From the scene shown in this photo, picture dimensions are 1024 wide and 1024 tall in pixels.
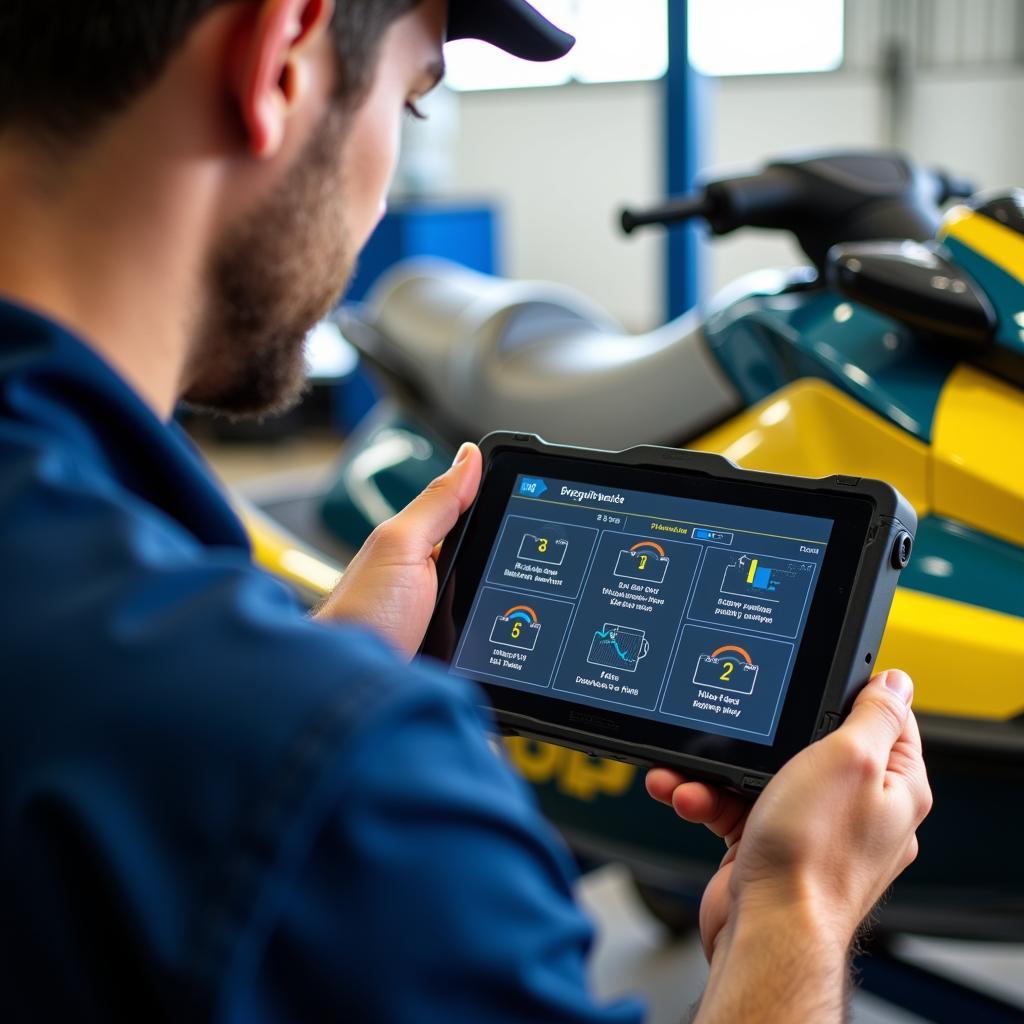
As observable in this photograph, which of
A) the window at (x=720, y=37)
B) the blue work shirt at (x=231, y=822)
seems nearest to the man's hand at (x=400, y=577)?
the blue work shirt at (x=231, y=822)

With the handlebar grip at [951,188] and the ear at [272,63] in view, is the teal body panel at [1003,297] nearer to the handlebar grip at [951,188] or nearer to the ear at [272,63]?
the handlebar grip at [951,188]

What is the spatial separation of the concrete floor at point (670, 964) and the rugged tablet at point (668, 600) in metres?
0.93

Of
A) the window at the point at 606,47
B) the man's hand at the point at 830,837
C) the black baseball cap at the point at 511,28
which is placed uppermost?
the black baseball cap at the point at 511,28

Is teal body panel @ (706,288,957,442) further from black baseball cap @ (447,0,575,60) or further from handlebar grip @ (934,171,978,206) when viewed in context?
black baseball cap @ (447,0,575,60)

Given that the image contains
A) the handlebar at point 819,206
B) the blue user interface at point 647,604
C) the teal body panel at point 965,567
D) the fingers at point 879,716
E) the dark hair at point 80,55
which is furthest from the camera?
the handlebar at point 819,206

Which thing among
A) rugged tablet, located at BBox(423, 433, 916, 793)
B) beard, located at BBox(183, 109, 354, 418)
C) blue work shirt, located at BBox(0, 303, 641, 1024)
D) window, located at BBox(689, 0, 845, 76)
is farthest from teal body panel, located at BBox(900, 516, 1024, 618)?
window, located at BBox(689, 0, 845, 76)

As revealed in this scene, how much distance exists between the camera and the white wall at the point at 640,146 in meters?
5.75

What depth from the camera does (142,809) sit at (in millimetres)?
397

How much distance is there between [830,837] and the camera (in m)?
0.65

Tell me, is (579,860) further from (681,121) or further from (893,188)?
(681,121)

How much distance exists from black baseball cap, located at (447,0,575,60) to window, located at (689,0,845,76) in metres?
5.59

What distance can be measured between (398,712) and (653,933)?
161 cm

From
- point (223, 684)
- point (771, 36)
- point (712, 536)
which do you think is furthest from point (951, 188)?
point (771, 36)

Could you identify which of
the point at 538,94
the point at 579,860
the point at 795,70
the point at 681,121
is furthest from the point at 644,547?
the point at 538,94
